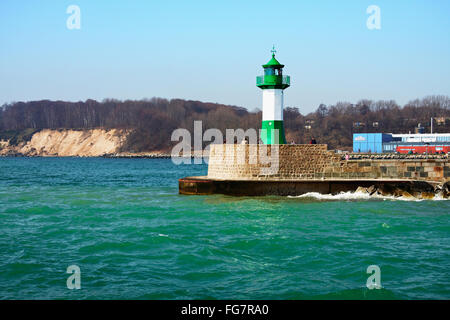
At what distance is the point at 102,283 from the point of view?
347 inches

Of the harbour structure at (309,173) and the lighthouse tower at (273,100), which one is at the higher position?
the lighthouse tower at (273,100)

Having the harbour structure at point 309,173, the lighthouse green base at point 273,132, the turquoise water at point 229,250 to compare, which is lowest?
the turquoise water at point 229,250

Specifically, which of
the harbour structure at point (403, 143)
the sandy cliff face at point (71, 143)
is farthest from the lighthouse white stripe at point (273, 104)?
the sandy cliff face at point (71, 143)

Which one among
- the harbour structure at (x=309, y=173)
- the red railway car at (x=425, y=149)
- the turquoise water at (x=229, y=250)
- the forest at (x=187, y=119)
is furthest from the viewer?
the forest at (x=187, y=119)

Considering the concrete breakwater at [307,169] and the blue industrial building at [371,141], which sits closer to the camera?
the concrete breakwater at [307,169]

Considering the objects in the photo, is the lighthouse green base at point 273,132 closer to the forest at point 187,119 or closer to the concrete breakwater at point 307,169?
the concrete breakwater at point 307,169

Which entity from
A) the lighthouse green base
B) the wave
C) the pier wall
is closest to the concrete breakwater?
the pier wall

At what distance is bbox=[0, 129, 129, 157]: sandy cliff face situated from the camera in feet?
414

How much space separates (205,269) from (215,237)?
2947 millimetres

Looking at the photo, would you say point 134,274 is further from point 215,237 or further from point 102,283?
point 215,237

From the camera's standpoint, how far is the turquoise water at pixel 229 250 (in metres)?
8.52

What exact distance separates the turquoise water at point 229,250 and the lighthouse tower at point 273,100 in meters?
4.74

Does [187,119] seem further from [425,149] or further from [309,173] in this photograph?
[309,173]

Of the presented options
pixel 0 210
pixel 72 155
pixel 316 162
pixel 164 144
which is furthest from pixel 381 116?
pixel 0 210
